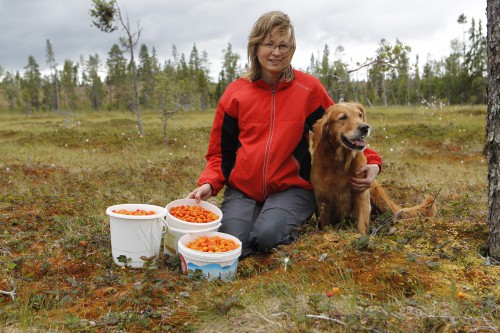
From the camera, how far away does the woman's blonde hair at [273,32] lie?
3715mm

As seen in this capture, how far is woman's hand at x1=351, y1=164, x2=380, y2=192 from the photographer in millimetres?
3818

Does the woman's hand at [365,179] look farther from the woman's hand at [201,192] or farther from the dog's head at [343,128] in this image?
the woman's hand at [201,192]

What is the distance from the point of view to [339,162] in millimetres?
3826

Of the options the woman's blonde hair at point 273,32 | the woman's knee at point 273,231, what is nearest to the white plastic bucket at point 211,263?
the woman's knee at point 273,231

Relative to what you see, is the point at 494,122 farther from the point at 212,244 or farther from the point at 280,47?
the point at 212,244

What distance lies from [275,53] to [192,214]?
66.3 inches

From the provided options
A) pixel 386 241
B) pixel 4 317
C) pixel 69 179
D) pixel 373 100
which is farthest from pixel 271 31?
pixel 373 100

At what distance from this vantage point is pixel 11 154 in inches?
432

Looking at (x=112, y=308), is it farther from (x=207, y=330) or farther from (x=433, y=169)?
(x=433, y=169)

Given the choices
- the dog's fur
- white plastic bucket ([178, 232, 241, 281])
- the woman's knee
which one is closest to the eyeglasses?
the dog's fur

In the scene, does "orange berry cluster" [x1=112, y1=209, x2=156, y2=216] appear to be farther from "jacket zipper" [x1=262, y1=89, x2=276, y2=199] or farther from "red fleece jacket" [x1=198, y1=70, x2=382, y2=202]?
"jacket zipper" [x1=262, y1=89, x2=276, y2=199]

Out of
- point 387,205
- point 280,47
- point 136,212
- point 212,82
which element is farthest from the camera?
point 212,82

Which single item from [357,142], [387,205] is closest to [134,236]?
[357,142]

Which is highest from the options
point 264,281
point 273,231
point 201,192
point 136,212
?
point 201,192
